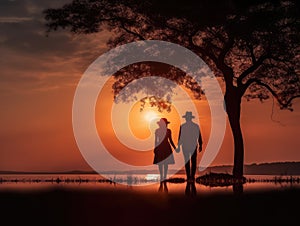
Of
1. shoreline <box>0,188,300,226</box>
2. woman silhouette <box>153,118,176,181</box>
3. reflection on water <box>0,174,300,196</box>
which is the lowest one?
shoreline <box>0,188,300,226</box>

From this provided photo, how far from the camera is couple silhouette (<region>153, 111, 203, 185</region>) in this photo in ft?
113

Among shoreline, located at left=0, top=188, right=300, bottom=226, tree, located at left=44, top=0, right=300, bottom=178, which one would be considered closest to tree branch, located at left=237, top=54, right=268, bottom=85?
tree, located at left=44, top=0, right=300, bottom=178

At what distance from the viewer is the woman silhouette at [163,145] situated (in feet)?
118

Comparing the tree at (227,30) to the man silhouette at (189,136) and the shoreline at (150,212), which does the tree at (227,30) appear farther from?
the shoreline at (150,212)

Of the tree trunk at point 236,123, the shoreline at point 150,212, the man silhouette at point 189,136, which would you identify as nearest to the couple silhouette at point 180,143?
the man silhouette at point 189,136

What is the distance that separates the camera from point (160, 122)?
3594 cm

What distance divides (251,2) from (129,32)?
8.09 metres

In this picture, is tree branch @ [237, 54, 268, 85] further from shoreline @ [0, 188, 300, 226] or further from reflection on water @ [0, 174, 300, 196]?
shoreline @ [0, 188, 300, 226]

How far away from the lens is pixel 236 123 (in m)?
40.5

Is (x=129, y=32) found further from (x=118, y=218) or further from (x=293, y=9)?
(x=118, y=218)

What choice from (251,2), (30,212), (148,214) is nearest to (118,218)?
(148,214)

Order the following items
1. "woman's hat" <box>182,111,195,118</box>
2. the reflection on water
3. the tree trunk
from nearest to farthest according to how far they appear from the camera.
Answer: the reflection on water → "woman's hat" <box>182,111,195,118</box> → the tree trunk

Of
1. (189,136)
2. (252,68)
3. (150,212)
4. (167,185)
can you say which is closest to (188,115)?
(189,136)

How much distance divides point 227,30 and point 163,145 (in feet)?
25.1
